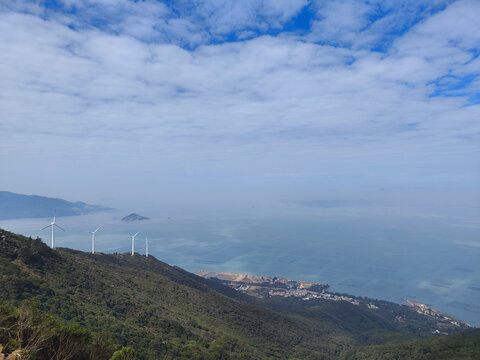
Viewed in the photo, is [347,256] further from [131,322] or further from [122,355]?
[122,355]

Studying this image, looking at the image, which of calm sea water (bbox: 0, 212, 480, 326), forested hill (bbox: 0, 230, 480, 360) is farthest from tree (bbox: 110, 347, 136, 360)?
calm sea water (bbox: 0, 212, 480, 326)

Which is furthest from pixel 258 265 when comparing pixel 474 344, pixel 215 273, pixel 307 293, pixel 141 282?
pixel 474 344

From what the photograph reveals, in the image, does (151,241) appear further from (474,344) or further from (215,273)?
(474,344)

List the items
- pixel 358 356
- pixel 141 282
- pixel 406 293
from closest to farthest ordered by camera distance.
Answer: pixel 358 356, pixel 141 282, pixel 406 293

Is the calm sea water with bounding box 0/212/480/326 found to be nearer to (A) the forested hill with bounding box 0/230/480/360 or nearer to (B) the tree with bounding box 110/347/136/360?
(A) the forested hill with bounding box 0/230/480/360

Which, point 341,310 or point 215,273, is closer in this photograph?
point 341,310

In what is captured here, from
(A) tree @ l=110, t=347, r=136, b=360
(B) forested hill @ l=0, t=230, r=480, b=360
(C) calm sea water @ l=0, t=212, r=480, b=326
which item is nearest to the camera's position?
(B) forested hill @ l=0, t=230, r=480, b=360
